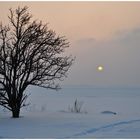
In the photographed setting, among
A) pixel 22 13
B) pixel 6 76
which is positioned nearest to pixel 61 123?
pixel 6 76

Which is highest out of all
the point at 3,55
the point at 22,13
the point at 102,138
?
the point at 22,13

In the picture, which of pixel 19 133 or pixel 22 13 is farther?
pixel 22 13

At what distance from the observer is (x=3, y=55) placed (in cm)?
2278

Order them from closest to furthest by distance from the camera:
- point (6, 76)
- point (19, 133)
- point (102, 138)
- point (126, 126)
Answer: point (102, 138) → point (19, 133) → point (126, 126) → point (6, 76)

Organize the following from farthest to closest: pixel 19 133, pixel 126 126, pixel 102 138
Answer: pixel 126 126 → pixel 19 133 → pixel 102 138

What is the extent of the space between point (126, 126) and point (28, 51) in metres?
7.27

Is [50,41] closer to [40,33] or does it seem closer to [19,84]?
[40,33]

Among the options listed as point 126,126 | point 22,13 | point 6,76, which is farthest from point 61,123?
point 22,13

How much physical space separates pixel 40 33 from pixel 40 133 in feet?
26.5

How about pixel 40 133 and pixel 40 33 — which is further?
pixel 40 33

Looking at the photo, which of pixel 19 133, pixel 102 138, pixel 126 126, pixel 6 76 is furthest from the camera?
pixel 6 76

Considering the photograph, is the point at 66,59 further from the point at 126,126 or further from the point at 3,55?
the point at 126,126

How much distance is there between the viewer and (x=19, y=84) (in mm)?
23734

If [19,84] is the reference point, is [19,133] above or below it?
below
